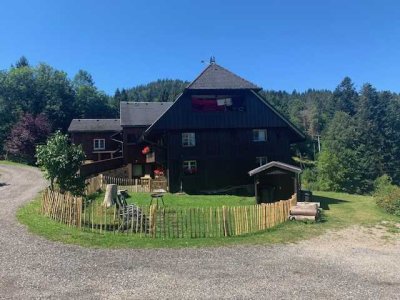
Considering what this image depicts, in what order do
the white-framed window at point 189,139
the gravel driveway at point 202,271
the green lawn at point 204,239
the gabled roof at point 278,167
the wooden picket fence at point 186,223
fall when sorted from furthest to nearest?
the white-framed window at point 189,139 → the gabled roof at point 278,167 → the wooden picket fence at point 186,223 → the green lawn at point 204,239 → the gravel driveway at point 202,271

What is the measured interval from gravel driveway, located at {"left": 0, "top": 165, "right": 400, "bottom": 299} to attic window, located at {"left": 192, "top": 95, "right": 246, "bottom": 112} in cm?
2011

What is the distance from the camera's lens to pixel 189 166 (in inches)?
1428

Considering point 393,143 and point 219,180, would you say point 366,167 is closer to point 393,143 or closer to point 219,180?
point 393,143

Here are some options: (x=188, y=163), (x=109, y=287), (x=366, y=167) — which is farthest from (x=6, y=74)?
(x=109, y=287)

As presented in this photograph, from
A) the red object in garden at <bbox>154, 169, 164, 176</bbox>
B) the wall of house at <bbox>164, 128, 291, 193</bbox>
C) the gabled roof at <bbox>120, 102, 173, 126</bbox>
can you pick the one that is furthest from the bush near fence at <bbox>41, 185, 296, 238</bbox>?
the gabled roof at <bbox>120, 102, 173, 126</bbox>

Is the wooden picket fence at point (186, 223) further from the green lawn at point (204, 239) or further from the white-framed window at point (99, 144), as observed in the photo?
the white-framed window at point (99, 144)

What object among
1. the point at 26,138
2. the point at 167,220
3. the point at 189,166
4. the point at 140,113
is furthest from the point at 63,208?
the point at 26,138

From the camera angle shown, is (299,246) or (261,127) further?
(261,127)

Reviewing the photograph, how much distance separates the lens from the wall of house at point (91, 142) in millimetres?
54281

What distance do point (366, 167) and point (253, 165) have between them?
172 feet

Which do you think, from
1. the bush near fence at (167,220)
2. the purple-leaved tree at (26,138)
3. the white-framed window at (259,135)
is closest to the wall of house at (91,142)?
the purple-leaved tree at (26,138)

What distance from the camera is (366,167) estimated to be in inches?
3174

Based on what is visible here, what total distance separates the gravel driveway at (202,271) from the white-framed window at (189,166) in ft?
61.9

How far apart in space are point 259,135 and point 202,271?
2548 cm
